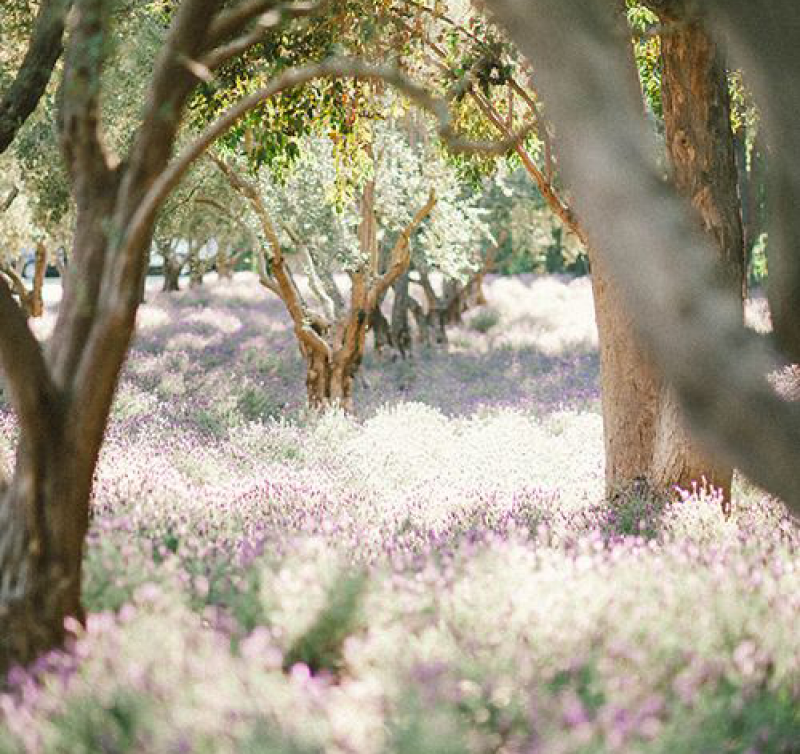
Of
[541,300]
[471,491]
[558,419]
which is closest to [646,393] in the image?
[471,491]

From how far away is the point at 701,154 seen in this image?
7645 mm

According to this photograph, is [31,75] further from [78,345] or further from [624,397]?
[624,397]

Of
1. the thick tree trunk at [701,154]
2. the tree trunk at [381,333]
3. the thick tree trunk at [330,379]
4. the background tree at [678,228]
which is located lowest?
the thick tree trunk at [330,379]

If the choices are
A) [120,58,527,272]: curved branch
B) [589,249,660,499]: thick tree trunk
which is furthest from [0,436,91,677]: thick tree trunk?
[589,249,660,499]: thick tree trunk

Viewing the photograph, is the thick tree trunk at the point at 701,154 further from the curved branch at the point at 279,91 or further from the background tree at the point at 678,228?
the background tree at the point at 678,228

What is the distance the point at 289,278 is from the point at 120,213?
12.1 metres

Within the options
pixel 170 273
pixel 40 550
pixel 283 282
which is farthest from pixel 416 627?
pixel 170 273

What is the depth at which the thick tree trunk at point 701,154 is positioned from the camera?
24.8 ft

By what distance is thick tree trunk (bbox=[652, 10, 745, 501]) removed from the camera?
755cm

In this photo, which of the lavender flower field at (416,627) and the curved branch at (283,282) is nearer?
the lavender flower field at (416,627)

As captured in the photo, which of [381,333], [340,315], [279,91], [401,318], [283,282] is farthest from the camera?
[401,318]

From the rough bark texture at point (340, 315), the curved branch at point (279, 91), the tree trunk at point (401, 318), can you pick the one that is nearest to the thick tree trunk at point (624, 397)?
the curved branch at point (279, 91)

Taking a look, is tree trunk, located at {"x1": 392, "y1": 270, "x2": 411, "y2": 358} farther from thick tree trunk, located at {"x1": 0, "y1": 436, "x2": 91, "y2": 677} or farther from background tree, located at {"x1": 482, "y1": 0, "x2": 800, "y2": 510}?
background tree, located at {"x1": 482, "y1": 0, "x2": 800, "y2": 510}

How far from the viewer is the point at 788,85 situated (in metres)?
2.24
